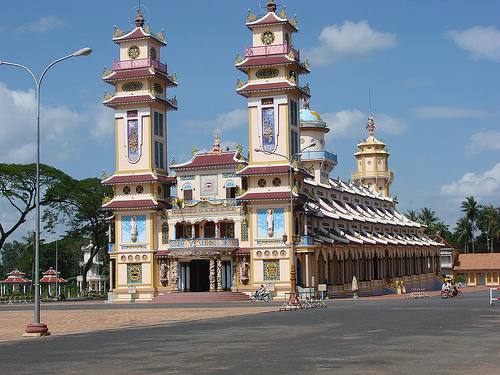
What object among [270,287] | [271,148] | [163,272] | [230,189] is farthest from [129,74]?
[270,287]

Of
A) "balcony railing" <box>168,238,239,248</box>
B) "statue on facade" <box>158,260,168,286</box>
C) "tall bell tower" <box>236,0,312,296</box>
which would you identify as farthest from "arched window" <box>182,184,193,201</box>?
"statue on facade" <box>158,260,168,286</box>

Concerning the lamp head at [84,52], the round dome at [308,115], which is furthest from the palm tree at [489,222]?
the lamp head at [84,52]

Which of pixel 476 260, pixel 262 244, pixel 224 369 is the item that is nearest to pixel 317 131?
pixel 262 244

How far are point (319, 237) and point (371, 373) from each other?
46717mm

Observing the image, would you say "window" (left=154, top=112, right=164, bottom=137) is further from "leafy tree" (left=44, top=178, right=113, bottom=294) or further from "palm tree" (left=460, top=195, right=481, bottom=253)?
"palm tree" (left=460, top=195, right=481, bottom=253)

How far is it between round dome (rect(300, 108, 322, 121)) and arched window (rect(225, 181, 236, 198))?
20.9 m

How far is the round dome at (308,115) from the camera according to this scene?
3150 inches

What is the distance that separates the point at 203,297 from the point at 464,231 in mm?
77257

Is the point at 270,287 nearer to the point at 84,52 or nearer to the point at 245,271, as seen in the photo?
the point at 245,271

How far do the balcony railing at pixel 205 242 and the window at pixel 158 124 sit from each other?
10173 millimetres

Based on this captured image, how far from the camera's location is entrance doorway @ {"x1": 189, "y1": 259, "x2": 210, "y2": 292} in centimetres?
6256

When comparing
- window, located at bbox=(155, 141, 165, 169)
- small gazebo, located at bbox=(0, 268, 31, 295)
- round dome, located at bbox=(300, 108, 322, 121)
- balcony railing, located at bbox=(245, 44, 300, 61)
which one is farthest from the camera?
small gazebo, located at bbox=(0, 268, 31, 295)

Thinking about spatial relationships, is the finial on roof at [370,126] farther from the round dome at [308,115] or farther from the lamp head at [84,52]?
the lamp head at [84,52]

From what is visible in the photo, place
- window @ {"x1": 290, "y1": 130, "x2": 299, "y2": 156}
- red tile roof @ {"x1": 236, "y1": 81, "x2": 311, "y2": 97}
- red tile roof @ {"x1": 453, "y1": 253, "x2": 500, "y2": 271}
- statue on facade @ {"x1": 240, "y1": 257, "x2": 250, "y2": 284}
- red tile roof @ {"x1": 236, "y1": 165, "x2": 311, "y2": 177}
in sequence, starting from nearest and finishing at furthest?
red tile roof @ {"x1": 236, "y1": 165, "x2": 311, "y2": 177} < red tile roof @ {"x1": 236, "y1": 81, "x2": 311, "y2": 97} < statue on facade @ {"x1": 240, "y1": 257, "x2": 250, "y2": 284} < window @ {"x1": 290, "y1": 130, "x2": 299, "y2": 156} < red tile roof @ {"x1": 453, "y1": 253, "x2": 500, "y2": 271}
